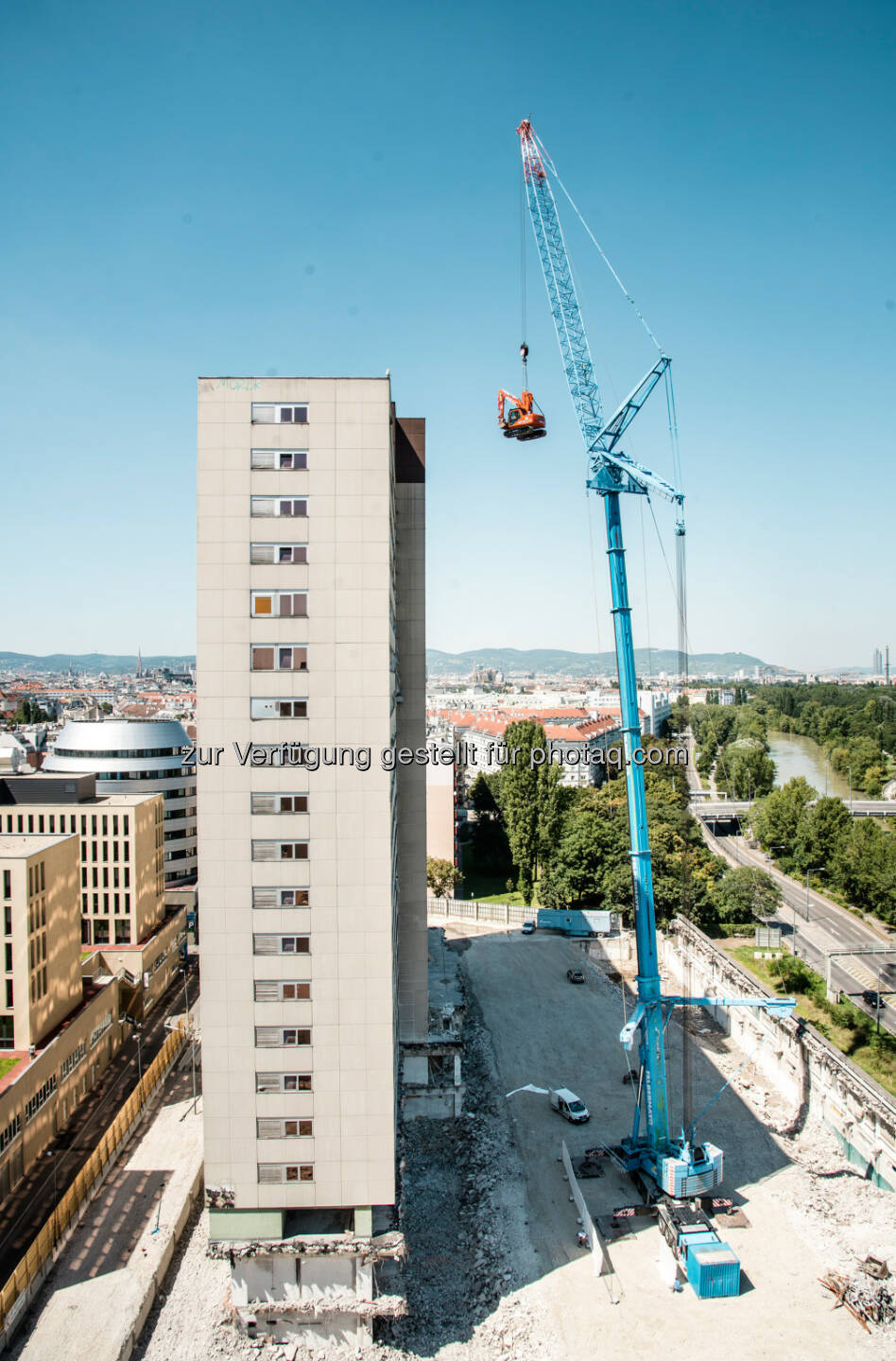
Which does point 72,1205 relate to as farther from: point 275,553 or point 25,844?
point 275,553

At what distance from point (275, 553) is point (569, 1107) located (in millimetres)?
18228

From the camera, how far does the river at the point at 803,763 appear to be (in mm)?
79562

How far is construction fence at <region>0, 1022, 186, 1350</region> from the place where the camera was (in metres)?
15.7

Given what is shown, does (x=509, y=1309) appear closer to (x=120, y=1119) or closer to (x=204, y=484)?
(x=120, y=1119)

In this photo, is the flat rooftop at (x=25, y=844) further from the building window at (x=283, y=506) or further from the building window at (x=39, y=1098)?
the building window at (x=283, y=506)

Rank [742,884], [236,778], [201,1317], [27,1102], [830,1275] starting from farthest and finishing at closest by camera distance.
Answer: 1. [742,884]
2. [27,1102]
3. [830,1275]
4. [201,1317]
5. [236,778]

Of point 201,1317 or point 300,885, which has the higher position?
point 300,885

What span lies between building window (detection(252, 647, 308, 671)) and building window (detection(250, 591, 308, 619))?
602 millimetres

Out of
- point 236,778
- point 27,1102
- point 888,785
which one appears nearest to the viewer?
→ point 236,778

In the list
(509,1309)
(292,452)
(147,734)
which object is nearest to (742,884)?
(509,1309)

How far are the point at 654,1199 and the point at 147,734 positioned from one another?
32.6 metres

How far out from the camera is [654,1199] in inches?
765

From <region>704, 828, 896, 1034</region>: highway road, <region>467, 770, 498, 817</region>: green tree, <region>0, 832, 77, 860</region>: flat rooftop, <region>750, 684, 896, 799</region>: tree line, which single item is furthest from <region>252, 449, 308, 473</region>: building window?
<region>750, 684, 896, 799</region>: tree line

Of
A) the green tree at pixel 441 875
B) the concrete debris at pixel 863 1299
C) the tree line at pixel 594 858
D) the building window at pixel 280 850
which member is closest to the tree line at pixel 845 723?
the tree line at pixel 594 858
